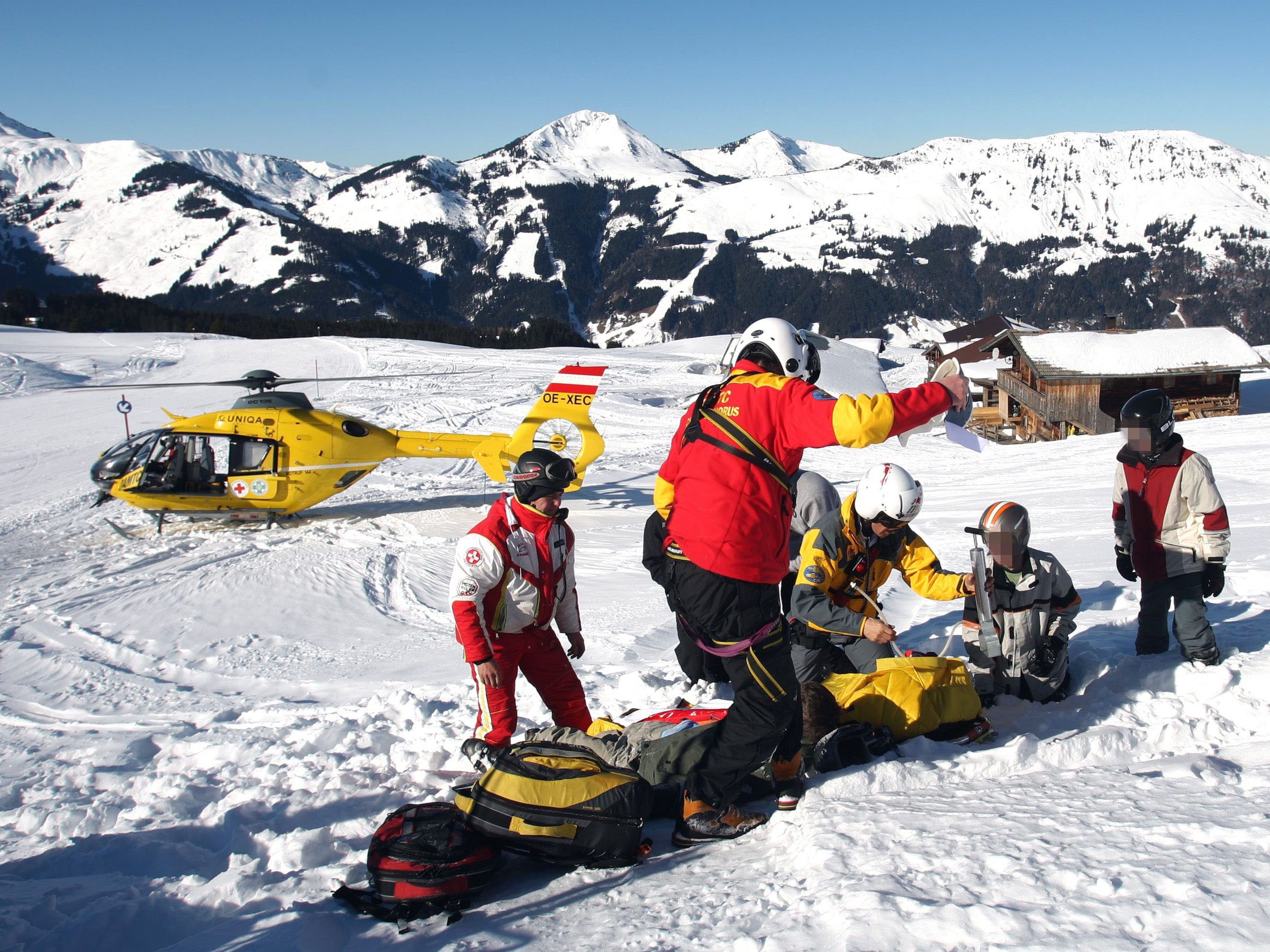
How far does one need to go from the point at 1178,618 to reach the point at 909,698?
1756 mm

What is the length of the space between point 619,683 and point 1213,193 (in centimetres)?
20270

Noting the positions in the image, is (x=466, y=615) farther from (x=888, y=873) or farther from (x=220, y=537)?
(x=220, y=537)

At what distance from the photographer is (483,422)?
21375 mm

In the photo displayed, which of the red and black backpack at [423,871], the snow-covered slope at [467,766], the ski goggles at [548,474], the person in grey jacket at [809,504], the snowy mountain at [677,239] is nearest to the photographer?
the snow-covered slope at [467,766]

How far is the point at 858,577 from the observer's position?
4590 millimetres

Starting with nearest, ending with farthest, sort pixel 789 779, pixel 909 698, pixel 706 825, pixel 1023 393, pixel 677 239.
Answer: pixel 706 825 → pixel 789 779 → pixel 909 698 → pixel 1023 393 → pixel 677 239

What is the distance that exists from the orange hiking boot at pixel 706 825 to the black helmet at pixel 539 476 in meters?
1.67

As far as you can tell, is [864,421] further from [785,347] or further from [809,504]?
[809,504]

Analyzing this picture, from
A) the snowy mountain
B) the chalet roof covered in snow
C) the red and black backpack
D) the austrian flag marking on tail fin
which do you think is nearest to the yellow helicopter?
the austrian flag marking on tail fin

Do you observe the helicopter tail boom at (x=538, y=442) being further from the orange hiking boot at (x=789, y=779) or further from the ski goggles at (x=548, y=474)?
the orange hiking boot at (x=789, y=779)

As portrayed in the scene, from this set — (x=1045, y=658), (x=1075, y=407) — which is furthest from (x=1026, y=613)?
(x=1075, y=407)

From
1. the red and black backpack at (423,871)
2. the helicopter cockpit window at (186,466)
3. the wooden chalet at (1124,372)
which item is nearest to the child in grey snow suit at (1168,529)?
the red and black backpack at (423,871)

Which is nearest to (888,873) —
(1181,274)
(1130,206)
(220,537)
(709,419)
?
(709,419)

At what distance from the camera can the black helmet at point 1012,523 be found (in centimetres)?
416
